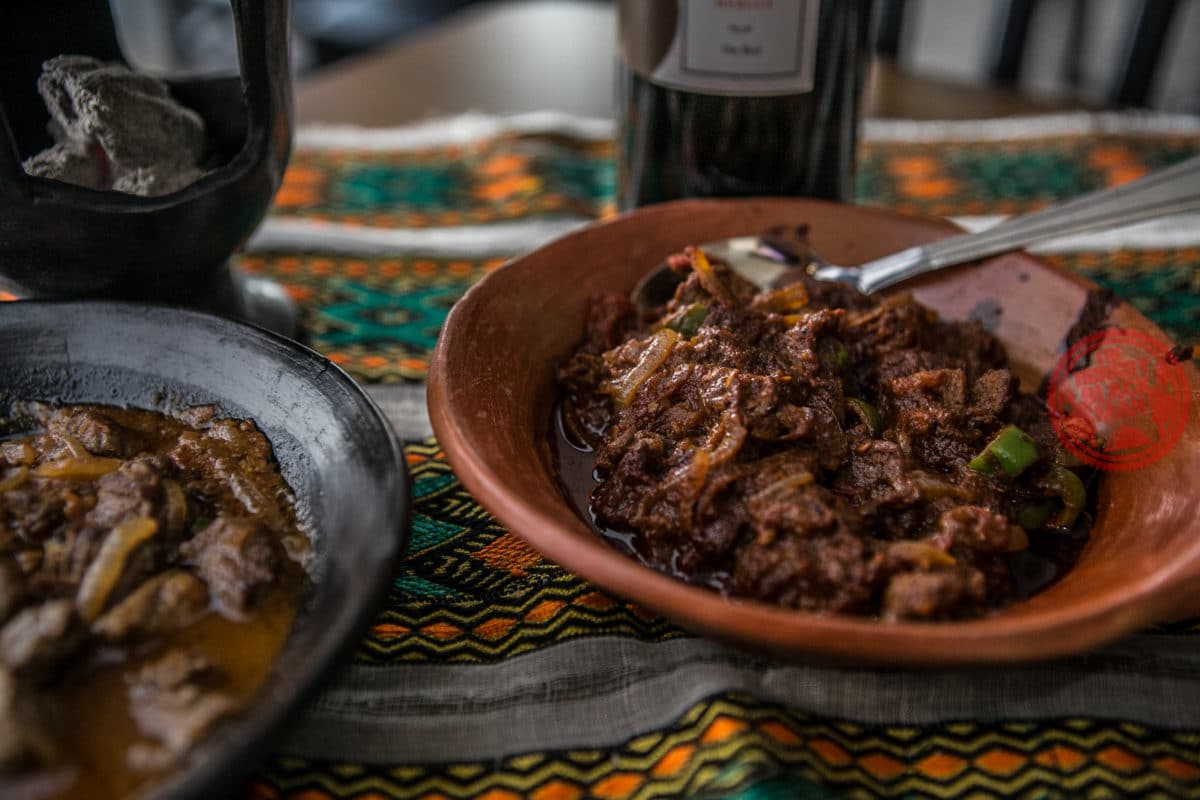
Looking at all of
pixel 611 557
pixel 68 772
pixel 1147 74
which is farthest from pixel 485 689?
pixel 1147 74

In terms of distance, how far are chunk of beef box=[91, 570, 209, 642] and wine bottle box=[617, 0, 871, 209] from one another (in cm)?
112

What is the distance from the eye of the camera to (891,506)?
1.13 metres

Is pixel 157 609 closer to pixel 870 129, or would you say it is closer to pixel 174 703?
pixel 174 703

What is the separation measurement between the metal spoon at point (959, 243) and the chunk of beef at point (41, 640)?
0.91 meters

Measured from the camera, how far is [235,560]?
1000 millimetres

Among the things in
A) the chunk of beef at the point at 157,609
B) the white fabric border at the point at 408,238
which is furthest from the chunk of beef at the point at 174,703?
the white fabric border at the point at 408,238

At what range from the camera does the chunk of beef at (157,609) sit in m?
Answer: 0.93

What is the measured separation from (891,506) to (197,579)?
764 mm

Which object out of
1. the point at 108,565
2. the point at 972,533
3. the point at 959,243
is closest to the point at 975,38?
the point at 959,243

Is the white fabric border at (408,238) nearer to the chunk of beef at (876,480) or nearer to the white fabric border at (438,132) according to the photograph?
the white fabric border at (438,132)

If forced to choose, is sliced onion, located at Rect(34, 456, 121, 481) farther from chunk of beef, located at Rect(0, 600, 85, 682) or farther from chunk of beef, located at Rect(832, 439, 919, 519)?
chunk of beef, located at Rect(832, 439, 919, 519)

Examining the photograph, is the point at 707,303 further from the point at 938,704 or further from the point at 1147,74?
the point at 1147,74

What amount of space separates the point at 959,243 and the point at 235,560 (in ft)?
3.72

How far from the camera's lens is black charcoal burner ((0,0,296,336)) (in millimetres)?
1272
